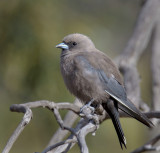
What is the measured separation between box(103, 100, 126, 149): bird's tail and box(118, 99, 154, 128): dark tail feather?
0.24ft

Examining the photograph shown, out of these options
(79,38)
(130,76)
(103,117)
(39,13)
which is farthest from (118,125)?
(39,13)

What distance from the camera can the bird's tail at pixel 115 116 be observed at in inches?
154

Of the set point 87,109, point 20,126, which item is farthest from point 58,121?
point 87,109

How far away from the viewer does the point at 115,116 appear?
398cm

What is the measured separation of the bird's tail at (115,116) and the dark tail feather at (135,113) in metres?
0.07

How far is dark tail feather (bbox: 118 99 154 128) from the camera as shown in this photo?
11.4ft

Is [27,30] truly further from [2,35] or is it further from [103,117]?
[103,117]

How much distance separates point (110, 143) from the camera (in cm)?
688

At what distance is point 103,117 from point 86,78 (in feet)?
1.49

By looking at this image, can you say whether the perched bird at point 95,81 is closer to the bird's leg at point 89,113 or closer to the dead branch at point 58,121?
the bird's leg at point 89,113

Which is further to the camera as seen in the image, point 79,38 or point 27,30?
point 27,30

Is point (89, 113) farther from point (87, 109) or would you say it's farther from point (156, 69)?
point (156, 69)

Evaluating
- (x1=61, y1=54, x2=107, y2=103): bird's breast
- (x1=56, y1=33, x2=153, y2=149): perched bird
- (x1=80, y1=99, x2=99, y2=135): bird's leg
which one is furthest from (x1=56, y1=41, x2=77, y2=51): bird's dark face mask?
(x1=80, y1=99, x2=99, y2=135): bird's leg

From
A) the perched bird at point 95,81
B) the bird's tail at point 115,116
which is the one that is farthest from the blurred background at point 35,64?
A: the bird's tail at point 115,116
